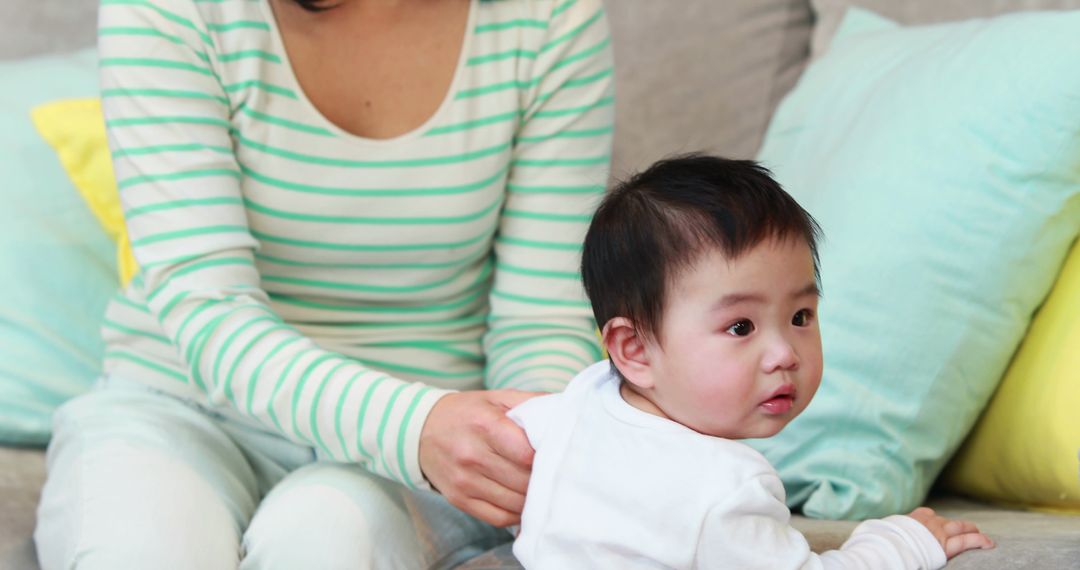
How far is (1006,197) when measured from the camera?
108 centimetres

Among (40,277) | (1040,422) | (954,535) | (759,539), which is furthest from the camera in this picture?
(40,277)

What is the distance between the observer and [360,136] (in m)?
1.17

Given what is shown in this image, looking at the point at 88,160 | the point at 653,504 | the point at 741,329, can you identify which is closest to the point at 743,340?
the point at 741,329

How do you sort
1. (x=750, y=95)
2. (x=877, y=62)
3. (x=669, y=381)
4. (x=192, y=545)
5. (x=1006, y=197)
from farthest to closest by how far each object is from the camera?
1. (x=750, y=95)
2. (x=877, y=62)
3. (x=1006, y=197)
4. (x=192, y=545)
5. (x=669, y=381)

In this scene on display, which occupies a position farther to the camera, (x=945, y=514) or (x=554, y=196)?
(x=554, y=196)

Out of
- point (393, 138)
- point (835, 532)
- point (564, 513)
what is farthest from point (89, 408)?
point (835, 532)

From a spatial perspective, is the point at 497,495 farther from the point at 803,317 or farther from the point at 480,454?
the point at 803,317

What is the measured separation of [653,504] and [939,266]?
0.43 metres

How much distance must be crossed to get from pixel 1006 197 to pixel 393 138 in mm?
540

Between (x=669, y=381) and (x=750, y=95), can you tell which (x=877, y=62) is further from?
(x=669, y=381)

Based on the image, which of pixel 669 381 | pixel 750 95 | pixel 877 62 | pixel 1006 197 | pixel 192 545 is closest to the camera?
pixel 669 381

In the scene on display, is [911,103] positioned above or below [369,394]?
above

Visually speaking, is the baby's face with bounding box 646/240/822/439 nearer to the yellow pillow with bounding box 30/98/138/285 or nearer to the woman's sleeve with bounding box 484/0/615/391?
the woman's sleeve with bounding box 484/0/615/391

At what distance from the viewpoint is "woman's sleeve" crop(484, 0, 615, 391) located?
121 cm
